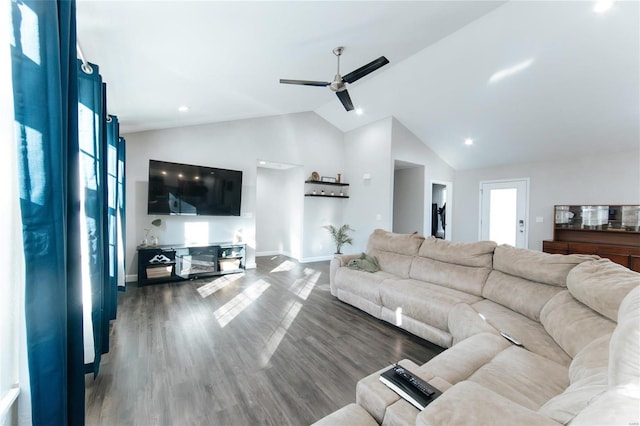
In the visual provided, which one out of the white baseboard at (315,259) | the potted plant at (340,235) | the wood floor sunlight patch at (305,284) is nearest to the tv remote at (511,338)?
the wood floor sunlight patch at (305,284)

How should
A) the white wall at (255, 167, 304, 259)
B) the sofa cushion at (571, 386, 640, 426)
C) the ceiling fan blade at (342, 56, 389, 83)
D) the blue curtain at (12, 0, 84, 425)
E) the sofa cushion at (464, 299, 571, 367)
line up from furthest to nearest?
the white wall at (255, 167, 304, 259) < the ceiling fan blade at (342, 56, 389, 83) < the sofa cushion at (464, 299, 571, 367) < the blue curtain at (12, 0, 84, 425) < the sofa cushion at (571, 386, 640, 426)

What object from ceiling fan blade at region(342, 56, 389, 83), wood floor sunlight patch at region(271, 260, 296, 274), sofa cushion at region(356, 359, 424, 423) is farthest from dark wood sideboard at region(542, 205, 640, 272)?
sofa cushion at region(356, 359, 424, 423)

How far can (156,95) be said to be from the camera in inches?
122

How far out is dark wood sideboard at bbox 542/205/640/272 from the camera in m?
4.30

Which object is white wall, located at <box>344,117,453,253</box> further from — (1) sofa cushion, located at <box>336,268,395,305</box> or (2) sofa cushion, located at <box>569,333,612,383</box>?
(2) sofa cushion, located at <box>569,333,612,383</box>

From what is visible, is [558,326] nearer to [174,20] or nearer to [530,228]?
[174,20]

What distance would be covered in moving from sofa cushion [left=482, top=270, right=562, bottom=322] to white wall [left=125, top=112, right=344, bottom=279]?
4258 millimetres

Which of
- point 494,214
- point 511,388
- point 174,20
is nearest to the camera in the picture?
point 511,388

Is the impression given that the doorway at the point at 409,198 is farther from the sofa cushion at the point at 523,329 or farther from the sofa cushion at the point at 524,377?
the sofa cushion at the point at 524,377

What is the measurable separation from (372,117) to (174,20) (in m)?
4.42

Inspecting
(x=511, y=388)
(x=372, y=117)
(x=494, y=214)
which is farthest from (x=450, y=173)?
(x=511, y=388)

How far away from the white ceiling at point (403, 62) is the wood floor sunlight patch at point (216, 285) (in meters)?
2.71

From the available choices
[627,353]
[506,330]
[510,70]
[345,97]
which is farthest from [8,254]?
[510,70]

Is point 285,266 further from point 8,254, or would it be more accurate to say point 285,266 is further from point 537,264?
point 8,254
